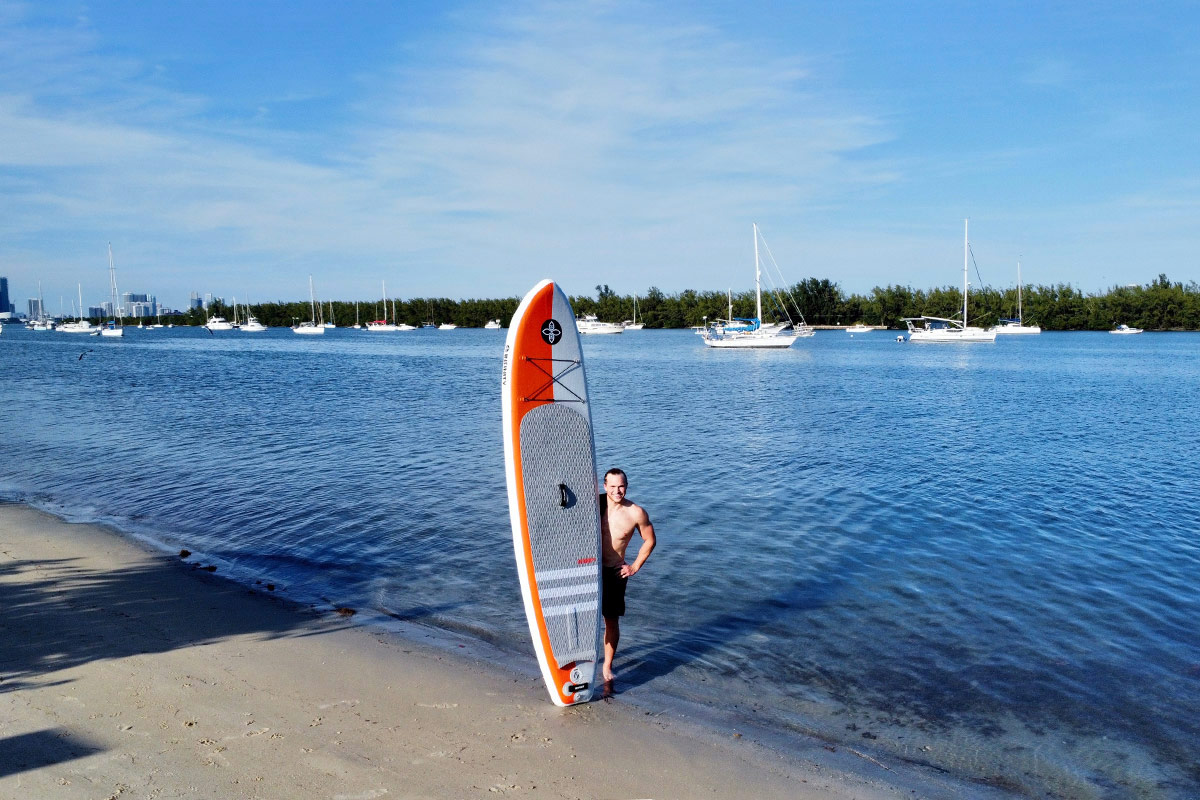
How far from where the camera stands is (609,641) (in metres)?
6.98

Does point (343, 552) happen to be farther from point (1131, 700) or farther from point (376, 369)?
point (376, 369)

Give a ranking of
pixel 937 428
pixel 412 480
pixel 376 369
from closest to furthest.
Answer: pixel 412 480 < pixel 937 428 < pixel 376 369

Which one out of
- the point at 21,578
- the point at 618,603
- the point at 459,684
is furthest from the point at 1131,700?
the point at 21,578

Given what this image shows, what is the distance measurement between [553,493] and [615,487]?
50cm

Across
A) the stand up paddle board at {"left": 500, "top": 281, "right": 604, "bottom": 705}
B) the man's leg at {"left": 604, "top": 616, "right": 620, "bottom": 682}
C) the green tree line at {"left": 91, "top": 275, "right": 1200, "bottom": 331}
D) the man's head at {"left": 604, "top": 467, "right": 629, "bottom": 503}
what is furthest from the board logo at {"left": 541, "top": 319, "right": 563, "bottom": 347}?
the green tree line at {"left": 91, "top": 275, "right": 1200, "bottom": 331}

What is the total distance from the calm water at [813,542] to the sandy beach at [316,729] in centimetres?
81

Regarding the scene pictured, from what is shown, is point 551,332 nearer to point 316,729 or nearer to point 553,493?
point 553,493

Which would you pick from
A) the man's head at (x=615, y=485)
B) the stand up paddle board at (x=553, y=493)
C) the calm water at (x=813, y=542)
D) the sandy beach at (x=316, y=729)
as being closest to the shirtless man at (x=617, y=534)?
the man's head at (x=615, y=485)

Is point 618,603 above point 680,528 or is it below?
above

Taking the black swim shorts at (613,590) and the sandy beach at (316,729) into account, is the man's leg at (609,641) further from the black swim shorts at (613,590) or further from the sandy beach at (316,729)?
the sandy beach at (316,729)

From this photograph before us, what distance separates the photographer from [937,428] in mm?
26578

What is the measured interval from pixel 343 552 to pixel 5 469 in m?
11.3

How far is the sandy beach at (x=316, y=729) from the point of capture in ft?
17.1

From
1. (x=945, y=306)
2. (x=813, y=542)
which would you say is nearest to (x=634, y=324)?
(x=945, y=306)
